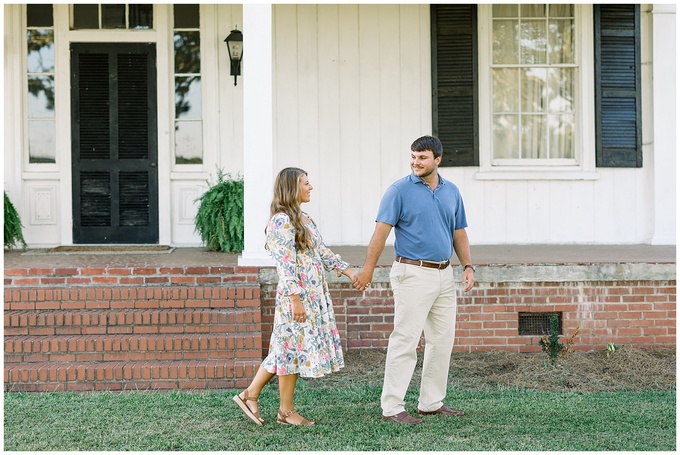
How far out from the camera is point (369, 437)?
14.7 ft

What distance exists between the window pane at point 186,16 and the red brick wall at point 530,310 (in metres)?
3.61

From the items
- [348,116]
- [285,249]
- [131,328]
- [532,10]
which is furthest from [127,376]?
[532,10]

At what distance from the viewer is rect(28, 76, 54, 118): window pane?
8.67 m

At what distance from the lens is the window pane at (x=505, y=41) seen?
28.5 ft

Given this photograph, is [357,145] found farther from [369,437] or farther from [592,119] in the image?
[369,437]

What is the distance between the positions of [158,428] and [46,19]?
5686 mm

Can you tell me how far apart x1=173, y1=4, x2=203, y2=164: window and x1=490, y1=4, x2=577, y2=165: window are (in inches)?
128

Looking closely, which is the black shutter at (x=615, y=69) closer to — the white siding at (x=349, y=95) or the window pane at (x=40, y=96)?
the white siding at (x=349, y=95)

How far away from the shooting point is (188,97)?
8.74 m

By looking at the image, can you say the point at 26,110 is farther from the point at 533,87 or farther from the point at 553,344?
the point at 553,344

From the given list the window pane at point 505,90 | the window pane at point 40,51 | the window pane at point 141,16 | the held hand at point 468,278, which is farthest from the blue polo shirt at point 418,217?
the window pane at point 40,51

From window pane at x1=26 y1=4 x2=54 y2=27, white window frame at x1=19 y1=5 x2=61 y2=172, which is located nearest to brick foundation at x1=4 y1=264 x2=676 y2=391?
white window frame at x1=19 y1=5 x2=61 y2=172

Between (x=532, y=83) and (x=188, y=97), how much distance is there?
12.5 ft

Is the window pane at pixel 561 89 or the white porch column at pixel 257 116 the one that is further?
the window pane at pixel 561 89
